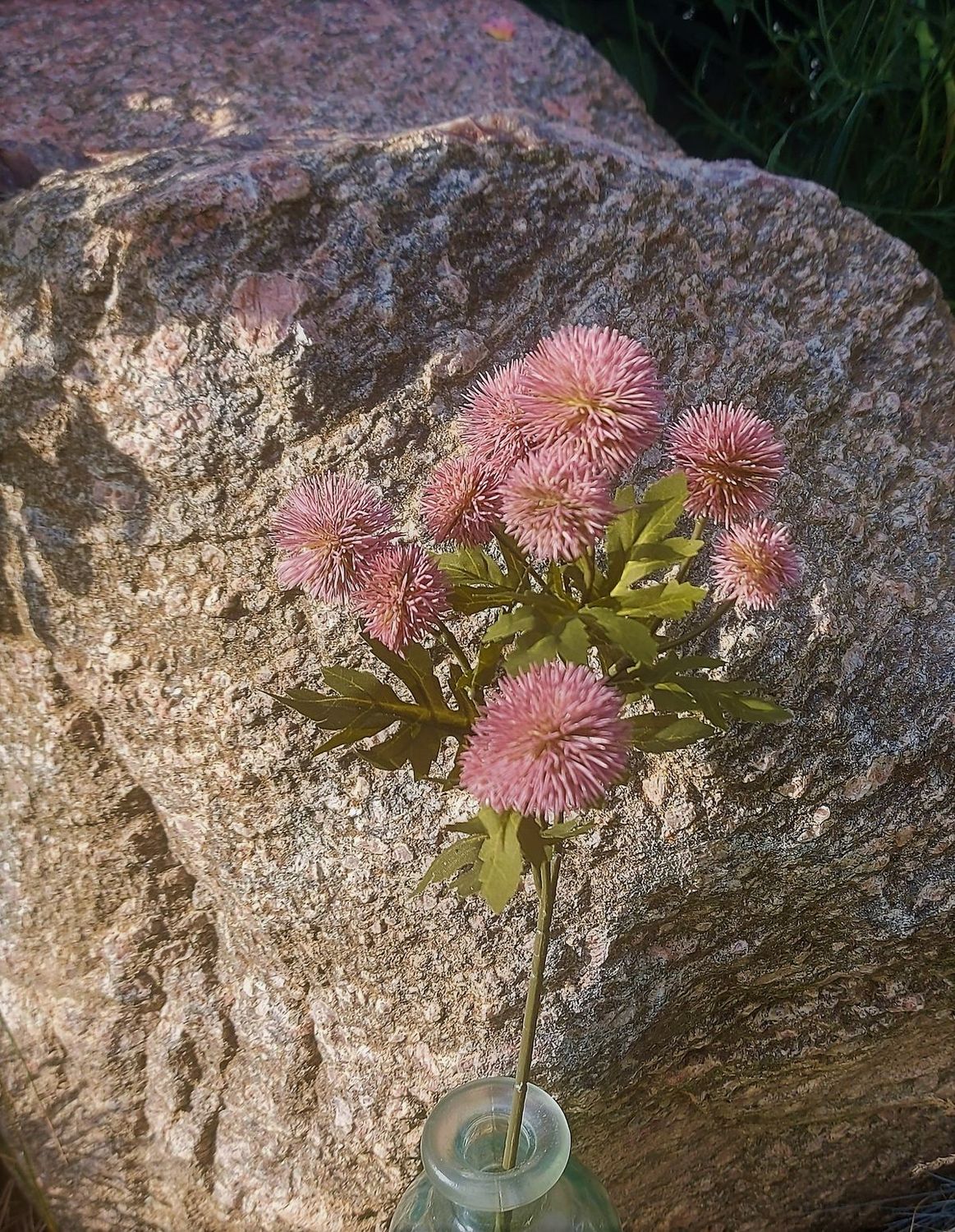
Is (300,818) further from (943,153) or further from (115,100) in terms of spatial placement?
(943,153)

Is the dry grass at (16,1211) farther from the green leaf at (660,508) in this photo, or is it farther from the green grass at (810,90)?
the green grass at (810,90)

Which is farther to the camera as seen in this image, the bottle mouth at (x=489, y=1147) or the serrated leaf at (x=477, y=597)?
the bottle mouth at (x=489, y=1147)

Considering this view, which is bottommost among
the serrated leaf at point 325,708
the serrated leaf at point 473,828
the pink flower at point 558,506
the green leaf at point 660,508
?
the serrated leaf at point 473,828

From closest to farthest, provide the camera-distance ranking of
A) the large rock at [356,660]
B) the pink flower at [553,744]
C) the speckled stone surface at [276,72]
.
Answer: the pink flower at [553,744] → the large rock at [356,660] → the speckled stone surface at [276,72]

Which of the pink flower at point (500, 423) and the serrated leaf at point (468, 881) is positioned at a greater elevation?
the pink flower at point (500, 423)

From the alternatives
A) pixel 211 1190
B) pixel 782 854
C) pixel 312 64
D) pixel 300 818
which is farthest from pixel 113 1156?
pixel 312 64

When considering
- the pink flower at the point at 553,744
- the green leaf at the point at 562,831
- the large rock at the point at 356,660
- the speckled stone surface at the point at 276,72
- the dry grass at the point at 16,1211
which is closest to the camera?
the pink flower at the point at 553,744

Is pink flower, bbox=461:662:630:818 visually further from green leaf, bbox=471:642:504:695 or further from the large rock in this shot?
the large rock

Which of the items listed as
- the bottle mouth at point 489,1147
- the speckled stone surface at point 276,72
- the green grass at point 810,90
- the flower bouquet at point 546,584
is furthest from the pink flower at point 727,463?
the green grass at point 810,90
